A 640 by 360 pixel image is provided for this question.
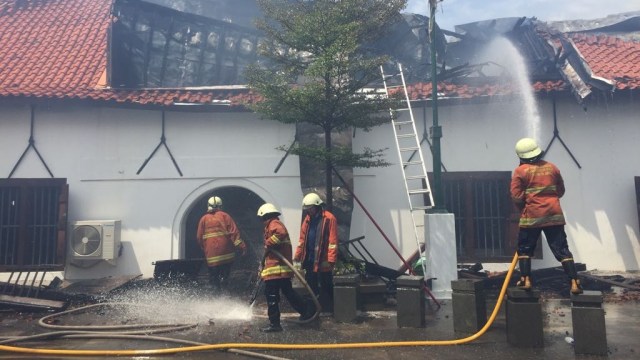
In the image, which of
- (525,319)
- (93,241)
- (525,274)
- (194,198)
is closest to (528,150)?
(525,274)

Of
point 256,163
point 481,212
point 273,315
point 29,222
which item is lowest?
point 273,315

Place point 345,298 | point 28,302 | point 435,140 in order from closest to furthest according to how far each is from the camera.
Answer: point 345,298, point 28,302, point 435,140

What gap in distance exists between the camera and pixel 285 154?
9.83 metres

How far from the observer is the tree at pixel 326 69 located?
24.3ft

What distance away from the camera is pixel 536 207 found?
521 centimetres

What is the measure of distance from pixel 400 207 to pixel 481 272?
6.78 ft

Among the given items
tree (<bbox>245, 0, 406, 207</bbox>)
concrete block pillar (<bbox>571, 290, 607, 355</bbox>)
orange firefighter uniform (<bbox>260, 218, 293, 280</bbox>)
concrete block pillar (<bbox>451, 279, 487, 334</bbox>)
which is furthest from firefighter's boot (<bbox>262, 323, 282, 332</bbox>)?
concrete block pillar (<bbox>571, 290, 607, 355</bbox>)

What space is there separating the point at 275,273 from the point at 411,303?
187cm

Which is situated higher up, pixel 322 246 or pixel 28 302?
pixel 322 246

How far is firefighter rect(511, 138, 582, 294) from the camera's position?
5.14 meters

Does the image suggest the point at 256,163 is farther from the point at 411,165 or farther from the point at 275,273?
the point at 275,273

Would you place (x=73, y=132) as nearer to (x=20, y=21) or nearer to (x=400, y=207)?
(x=20, y=21)

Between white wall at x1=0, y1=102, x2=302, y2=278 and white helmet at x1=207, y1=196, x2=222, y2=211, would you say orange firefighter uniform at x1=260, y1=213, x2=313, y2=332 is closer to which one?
white helmet at x1=207, y1=196, x2=222, y2=211

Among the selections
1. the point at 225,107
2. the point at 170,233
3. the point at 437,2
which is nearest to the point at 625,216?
the point at 437,2
